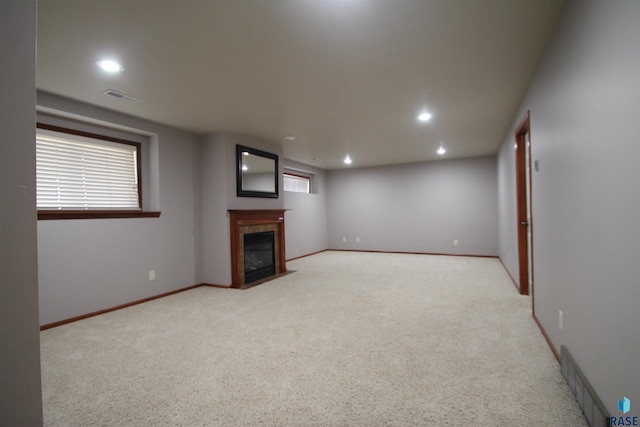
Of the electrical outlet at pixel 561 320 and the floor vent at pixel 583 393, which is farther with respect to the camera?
the electrical outlet at pixel 561 320

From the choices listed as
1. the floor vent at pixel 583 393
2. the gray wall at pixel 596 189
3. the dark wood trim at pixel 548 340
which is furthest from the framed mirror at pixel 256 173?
the floor vent at pixel 583 393

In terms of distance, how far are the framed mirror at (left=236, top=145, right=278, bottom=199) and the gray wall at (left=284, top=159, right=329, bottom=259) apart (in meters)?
1.06

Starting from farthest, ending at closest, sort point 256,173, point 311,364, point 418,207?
1. point 418,207
2. point 256,173
3. point 311,364

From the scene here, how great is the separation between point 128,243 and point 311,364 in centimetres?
282

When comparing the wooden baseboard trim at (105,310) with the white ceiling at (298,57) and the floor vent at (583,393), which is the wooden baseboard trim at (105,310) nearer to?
the white ceiling at (298,57)

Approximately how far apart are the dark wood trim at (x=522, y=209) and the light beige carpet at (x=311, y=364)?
243 millimetres

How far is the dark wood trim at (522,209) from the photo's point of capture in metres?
3.68

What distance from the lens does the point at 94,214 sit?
11.2 ft

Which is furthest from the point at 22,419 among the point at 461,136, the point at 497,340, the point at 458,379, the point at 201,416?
the point at 461,136

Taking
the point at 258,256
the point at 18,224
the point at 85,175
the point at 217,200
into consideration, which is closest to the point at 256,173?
the point at 217,200

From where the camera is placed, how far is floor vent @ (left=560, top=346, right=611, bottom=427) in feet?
4.48

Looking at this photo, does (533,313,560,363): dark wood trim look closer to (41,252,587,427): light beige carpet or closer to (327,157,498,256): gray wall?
(41,252,587,427): light beige carpet

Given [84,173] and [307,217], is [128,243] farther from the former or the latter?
[307,217]

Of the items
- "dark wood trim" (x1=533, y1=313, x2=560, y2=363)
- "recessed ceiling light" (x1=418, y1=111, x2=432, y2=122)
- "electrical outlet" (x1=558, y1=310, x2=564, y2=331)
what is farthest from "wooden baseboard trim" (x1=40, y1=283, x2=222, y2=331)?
"electrical outlet" (x1=558, y1=310, x2=564, y2=331)
